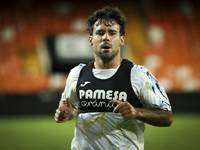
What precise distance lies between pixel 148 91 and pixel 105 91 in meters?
0.37

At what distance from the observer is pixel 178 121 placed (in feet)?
28.4

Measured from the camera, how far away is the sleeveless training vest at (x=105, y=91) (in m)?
2.41

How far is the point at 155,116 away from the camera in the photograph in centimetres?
233

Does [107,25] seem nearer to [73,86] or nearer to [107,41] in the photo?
[107,41]

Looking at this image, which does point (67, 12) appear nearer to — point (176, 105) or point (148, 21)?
point (148, 21)

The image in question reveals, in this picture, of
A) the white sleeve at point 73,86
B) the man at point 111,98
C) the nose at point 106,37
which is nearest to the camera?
the man at point 111,98

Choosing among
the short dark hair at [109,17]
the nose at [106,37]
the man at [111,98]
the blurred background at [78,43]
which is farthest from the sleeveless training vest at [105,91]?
the blurred background at [78,43]

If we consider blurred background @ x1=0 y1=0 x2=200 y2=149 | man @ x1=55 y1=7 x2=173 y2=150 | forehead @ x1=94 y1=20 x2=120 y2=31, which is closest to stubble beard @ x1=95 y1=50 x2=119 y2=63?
man @ x1=55 y1=7 x2=173 y2=150

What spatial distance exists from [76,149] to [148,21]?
1049 cm

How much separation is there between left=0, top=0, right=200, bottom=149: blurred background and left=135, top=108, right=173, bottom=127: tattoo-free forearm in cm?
817

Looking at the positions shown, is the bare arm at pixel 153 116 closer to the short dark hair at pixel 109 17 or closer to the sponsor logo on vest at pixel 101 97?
the sponsor logo on vest at pixel 101 97

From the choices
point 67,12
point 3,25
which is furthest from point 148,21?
point 3,25

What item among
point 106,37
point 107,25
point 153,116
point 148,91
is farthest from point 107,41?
point 153,116

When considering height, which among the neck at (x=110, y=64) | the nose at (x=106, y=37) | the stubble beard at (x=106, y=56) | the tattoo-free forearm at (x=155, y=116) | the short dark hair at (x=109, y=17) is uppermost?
the short dark hair at (x=109, y=17)
